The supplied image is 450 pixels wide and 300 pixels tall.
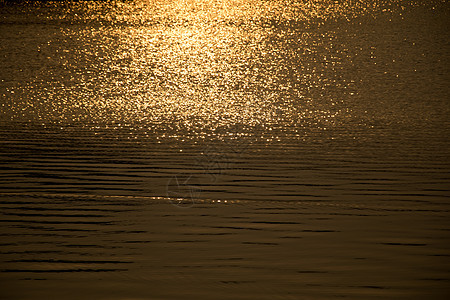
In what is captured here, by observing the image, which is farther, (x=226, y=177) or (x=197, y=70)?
(x=197, y=70)

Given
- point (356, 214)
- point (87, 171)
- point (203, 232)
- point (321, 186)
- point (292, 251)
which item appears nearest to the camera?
point (292, 251)

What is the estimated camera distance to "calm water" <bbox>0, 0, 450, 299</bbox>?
13430 millimetres

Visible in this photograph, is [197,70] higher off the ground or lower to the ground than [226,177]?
higher

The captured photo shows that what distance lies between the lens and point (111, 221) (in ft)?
56.1

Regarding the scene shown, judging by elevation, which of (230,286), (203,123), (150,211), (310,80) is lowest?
(230,286)

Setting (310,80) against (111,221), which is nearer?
(111,221)

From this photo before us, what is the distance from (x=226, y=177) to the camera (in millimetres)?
21453

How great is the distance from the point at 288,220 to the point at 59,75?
32962mm

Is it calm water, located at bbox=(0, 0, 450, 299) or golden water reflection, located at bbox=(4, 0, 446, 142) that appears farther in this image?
golden water reflection, located at bbox=(4, 0, 446, 142)

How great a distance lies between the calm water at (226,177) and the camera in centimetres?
1343

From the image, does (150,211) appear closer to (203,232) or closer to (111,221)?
(111,221)

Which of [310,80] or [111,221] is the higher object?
[310,80]

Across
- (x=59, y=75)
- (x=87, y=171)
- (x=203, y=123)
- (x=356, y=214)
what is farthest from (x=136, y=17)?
(x=356, y=214)

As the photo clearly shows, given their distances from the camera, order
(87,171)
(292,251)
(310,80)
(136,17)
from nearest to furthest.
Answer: (292,251) → (87,171) → (310,80) → (136,17)
